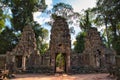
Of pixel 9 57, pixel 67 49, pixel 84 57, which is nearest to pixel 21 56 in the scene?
pixel 9 57

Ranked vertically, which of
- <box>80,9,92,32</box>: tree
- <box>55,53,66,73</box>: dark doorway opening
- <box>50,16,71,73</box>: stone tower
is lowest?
<box>55,53,66,73</box>: dark doorway opening

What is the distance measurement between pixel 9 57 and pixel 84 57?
896 centimetres

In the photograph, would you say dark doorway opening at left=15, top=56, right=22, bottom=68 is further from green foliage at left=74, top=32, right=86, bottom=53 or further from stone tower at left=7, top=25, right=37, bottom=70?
green foliage at left=74, top=32, right=86, bottom=53

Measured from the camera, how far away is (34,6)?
32.9 m

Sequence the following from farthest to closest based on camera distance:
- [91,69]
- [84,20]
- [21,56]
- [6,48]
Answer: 1. [84,20]
2. [6,48]
3. [21,56]
4. [91,69]

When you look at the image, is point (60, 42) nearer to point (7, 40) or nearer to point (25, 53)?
point (25, 53)

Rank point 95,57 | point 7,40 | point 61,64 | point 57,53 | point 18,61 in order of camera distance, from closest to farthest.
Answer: point 57,53 → point 95,57 → point 18,61 → point 7,40 → point 61,64

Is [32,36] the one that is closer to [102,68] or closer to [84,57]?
[84,57]

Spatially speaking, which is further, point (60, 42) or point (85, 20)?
point (85, 20)

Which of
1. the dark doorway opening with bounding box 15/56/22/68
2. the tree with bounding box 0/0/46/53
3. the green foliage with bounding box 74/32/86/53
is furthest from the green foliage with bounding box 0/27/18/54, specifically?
the green foliage with bounding box 74/32/86/53

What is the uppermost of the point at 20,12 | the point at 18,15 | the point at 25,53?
the point at 20,12

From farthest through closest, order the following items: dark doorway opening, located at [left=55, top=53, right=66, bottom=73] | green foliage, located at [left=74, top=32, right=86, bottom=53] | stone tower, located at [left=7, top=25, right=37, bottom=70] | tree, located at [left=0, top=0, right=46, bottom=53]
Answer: green foliage, located at [left=74, top=32, right=86, bottom=53], tree, located at [left=0, top=0, right=46, bottom=53], dark doorway opening, located at [left=55, top=53, right=66, bottom=73], stone tower, located at [left=7, top=25, right=37, bottom=70]

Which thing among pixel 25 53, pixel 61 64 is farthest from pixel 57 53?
pixel 61 64

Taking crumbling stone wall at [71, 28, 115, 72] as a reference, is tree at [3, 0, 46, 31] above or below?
above
